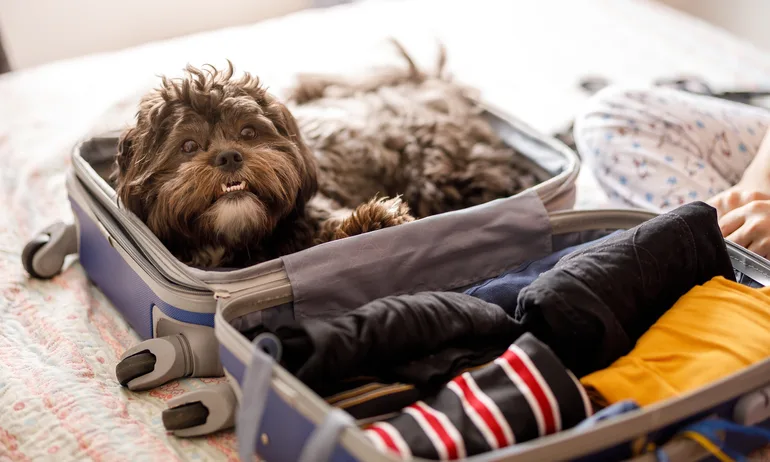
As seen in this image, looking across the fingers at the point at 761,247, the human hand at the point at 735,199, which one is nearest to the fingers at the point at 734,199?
the human hand at the point at 735,199

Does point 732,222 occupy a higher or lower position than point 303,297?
higher

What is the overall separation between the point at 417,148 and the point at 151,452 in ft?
3.59

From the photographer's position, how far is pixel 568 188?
67.1 inches

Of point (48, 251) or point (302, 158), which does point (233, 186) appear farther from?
point (48, 251)

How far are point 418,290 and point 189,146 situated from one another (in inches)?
20.9

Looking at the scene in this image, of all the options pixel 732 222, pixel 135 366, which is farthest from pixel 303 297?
pixel 732 222

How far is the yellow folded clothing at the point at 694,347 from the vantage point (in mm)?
1135

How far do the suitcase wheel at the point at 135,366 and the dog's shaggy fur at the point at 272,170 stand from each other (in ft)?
0.73

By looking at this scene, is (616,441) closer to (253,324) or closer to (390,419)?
(390,419)

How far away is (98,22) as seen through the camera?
3207mm

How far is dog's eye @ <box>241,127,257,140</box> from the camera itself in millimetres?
1490

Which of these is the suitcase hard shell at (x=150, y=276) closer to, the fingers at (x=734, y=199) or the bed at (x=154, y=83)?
the bed at (x=154, y=83)

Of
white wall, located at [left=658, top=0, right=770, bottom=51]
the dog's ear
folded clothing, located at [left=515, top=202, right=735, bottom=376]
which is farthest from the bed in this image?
white wall, located at [left=658, top=0, right=770, bottom=51]

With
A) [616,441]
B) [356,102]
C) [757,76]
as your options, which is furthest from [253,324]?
[757,76]
